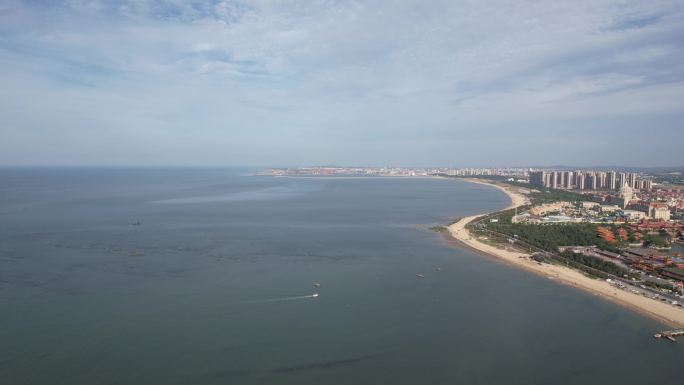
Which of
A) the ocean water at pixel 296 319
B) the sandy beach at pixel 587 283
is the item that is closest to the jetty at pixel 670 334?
the ocean water at pixel 296 319

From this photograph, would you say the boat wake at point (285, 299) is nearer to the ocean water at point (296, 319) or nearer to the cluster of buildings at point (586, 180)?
the ocean water at point (296, 319)

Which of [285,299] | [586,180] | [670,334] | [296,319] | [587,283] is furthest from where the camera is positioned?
[586,180]

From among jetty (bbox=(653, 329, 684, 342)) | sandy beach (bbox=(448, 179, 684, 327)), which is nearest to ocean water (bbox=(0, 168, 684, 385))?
jetty (bbox=(653, 329, 684, 342))

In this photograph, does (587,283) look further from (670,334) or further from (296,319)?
(296,319)

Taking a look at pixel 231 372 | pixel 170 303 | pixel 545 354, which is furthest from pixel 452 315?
pixel 170 303

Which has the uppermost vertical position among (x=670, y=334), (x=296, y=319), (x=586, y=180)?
(x=586, y=180)

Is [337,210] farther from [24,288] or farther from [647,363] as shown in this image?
[647,363]

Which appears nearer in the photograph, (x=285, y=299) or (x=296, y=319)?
(x=296, y=319)

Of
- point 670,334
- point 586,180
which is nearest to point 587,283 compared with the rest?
point 670,334
